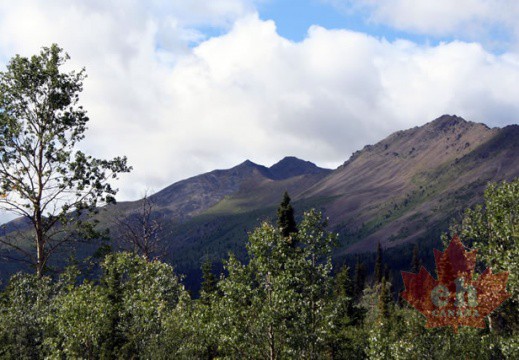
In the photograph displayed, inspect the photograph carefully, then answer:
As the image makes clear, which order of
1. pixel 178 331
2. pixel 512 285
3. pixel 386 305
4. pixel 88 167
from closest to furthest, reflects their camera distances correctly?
pixel 178 331, pixel 512 285, pixel 88 167, pixel 386 305

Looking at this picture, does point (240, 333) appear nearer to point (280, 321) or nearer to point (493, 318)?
point (280, 321)

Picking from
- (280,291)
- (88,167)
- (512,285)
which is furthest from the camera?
(88,167)

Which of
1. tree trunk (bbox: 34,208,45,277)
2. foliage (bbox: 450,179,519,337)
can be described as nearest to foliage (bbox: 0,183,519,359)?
tree trunk (bbox: 34,208,45,277)

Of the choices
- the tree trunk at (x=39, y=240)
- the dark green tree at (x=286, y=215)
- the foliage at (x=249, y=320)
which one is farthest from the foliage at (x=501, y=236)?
the tree trunk at (x=39, y=240)

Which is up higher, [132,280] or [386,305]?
[132,280]

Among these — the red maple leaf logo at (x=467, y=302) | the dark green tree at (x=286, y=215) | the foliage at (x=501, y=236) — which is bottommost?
the red maple leaf logo at (x=467, y=302)

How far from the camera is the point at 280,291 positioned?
24375 millimetres

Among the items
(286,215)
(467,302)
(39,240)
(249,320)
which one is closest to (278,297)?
(249,320)

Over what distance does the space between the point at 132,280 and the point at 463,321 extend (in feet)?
72.9

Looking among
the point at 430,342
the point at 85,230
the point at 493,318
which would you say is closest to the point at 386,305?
the point at 493,318

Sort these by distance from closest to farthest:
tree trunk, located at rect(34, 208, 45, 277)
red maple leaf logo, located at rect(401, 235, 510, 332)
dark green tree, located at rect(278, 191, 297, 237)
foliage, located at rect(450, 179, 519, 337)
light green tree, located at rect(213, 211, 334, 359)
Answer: light green tree, located at rect(213, 211, 334, 359) → red maple leaf logo, located at rect(401, 235, 510, 332) → foliage, located at rect(450, 179, 519, 337) → tree trunk, located at rect(34, 208, 45, 277) → dark green tree, located at rect(278, 191, 297, 237)

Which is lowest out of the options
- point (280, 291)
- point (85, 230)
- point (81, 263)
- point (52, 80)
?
point (280, 291)

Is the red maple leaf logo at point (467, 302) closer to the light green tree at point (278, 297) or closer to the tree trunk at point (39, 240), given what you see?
the light green tree at point (278, 297)

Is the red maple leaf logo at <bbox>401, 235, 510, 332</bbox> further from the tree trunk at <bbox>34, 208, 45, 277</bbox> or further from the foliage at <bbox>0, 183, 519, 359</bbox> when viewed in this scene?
the tree trunk at <bbox>34, 208, 45, 277</bbox>
